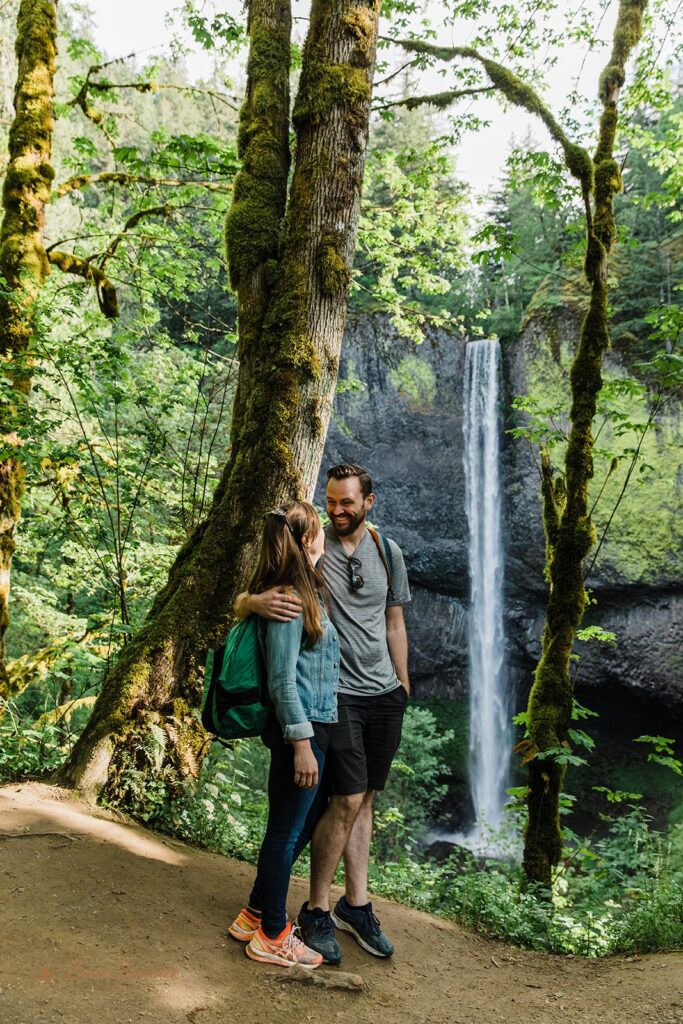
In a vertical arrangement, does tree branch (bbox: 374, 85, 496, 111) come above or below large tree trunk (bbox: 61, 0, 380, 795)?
above

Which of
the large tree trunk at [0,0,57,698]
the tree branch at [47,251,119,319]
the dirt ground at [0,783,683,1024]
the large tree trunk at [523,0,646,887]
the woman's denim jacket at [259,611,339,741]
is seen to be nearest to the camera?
the dirt ground at [0,783,683,1024]

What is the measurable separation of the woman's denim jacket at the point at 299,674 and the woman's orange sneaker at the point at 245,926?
0.79m

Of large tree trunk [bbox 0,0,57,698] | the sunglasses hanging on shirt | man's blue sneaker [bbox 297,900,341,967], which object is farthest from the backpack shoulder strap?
large tree trunk [bbox 0,0,57,698]

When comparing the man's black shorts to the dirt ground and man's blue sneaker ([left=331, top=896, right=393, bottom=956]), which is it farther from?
the dirt ground

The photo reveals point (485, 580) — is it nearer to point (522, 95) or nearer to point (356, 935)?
point (522, 95)

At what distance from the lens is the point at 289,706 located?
8.08 feet

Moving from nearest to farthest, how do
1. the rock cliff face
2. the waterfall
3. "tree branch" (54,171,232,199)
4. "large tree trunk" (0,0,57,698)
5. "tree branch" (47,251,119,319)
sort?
1. "large tree trunk" (0,0,57,698)
2. "tree branch" (54,171,232,199)
3. "tree branch" (47,251,119,319)
4. the rock cliff face
5. the waterfall

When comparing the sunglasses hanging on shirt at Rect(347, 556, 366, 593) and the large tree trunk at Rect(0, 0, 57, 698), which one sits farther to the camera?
the large tree trunk at Rect(0, 0, 57, 698)

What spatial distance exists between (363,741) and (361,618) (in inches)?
20.5

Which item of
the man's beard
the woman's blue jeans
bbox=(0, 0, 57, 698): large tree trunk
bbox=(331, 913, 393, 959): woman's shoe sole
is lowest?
bbox=(331, 913, 393, 959): woman's shoe sole

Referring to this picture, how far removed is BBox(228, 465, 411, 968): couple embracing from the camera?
252 cm

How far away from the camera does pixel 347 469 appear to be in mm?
2984

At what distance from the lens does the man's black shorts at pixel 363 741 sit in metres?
2.86

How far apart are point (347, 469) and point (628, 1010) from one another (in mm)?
2471
